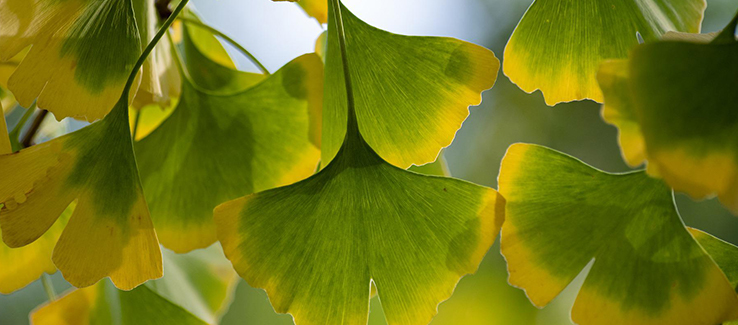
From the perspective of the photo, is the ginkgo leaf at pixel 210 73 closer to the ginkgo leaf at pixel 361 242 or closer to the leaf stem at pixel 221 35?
the leaf stem at pixel 221 35

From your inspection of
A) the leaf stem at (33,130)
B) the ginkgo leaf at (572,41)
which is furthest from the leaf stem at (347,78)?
the leaf stem at (33,130)

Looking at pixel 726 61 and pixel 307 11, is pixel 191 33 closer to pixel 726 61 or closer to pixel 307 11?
pixel 307 11

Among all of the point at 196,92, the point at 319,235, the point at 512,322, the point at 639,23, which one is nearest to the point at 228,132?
the point at 196,92

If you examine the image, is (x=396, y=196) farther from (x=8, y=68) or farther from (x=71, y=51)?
(x=8, y=68)

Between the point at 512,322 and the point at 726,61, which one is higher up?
the point at 726,61

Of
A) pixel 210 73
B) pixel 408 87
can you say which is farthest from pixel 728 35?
pixel 210 73

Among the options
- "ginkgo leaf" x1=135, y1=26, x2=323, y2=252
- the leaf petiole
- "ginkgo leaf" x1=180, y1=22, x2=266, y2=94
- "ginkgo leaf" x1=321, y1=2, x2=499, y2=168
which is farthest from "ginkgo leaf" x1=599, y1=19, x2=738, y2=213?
"ginkgo leaf" x1=180, y1=22, x2=266, y2=94

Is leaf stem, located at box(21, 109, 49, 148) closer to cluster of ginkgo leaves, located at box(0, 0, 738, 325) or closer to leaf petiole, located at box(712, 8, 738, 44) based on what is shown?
cluster of ginkgo leaves, located at box(0, 0, 738, 325)
